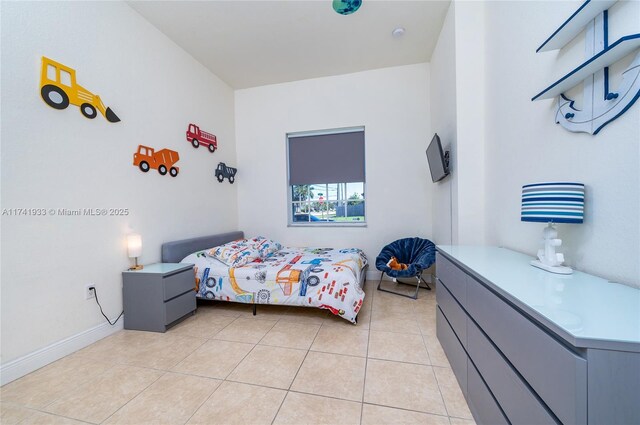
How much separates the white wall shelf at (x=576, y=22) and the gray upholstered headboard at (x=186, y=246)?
11.9ft

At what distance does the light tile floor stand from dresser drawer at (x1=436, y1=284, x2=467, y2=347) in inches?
13.8

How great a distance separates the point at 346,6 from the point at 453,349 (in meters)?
3.31

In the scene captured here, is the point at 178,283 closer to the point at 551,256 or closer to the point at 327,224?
the point at 327,224

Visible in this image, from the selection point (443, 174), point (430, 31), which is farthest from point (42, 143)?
point (430, 31)

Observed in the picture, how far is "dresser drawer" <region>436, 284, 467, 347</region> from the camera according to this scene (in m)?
1.42

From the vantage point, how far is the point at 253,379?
63.8 inches

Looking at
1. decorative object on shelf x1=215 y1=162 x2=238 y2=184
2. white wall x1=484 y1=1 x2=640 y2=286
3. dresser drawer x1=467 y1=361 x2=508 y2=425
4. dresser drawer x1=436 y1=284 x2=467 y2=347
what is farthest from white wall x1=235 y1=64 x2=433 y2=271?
dresser drawer x1=467 y1=361 x2=508 y2=425

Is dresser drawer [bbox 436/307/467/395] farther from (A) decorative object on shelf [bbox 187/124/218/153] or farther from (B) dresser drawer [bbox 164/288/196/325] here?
(A) decorative object on shelf [bbox 187/124/218/153]

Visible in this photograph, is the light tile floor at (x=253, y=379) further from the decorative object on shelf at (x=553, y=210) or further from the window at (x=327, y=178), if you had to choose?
the window at (x=327, y=178)

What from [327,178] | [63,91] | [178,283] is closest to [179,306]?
[178,283]

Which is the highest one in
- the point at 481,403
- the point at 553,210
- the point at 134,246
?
the point at 553,210

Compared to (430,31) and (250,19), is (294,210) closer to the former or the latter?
(250,19)

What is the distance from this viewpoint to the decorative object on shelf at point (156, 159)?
8.49 ft

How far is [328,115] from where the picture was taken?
3928 millimetres
